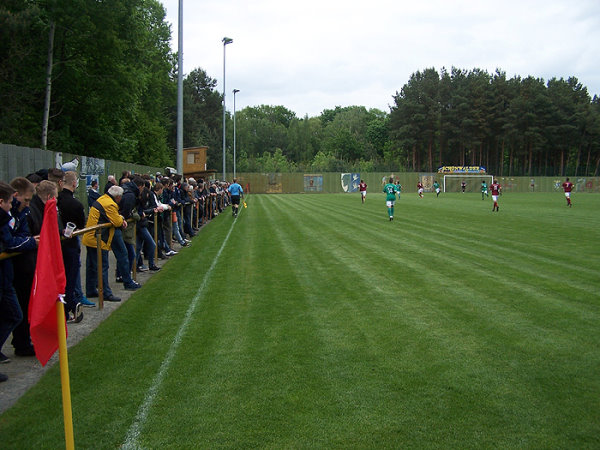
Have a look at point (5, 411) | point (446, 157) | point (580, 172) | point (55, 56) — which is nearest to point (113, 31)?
point (55, 56)

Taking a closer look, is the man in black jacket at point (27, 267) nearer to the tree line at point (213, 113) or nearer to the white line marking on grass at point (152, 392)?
the white line marking on grass at point (152, 392)

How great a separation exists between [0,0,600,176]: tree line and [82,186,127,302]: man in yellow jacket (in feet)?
61.5

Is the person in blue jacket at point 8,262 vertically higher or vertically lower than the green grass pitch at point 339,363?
higher

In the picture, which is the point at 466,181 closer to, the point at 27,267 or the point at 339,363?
the point at 339,363

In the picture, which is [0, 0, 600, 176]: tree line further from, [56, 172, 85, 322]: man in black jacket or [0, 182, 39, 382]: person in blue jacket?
[0, 182, 39, 382]: person in blue jacket

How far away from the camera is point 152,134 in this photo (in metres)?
56.2

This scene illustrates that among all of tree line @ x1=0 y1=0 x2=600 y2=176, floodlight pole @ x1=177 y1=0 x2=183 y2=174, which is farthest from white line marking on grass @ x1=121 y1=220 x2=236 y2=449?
tree line @ x1=0 y1=0 x2=600 y2=176

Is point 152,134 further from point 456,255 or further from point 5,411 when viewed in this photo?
point 5,411

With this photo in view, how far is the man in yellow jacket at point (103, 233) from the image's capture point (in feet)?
29.3

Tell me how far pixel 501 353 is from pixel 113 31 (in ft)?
96.5

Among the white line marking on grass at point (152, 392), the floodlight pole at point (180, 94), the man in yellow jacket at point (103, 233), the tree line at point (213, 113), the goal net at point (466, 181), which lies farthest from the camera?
the goal net at point (466, 181)

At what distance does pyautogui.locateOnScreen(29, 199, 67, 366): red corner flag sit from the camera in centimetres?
365

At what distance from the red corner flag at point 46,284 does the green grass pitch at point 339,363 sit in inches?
38.4

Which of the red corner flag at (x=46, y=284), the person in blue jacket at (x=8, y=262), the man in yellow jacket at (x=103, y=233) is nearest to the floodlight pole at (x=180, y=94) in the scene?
the man in yellow jacket at (x=103, y=233)
